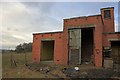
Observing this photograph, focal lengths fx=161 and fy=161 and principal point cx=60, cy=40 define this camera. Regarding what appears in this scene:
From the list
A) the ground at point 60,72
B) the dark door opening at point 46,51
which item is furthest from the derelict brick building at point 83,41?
the ground at point 60,72

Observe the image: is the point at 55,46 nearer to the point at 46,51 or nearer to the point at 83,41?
the point at 46,51

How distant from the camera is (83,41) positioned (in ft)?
78.1

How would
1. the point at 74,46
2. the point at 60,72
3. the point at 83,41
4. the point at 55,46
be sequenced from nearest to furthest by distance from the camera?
the point at 60,72 < the point at 74,46 < the point at 55,46 < the point at 83,41

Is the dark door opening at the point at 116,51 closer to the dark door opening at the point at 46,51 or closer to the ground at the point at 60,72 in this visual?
the ground at the point at 60,72

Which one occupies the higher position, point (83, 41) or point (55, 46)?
point (83, 41)

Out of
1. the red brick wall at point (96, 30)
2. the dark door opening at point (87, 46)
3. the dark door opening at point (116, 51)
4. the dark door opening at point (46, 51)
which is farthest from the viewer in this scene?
the dark door opening at point (46, 51)

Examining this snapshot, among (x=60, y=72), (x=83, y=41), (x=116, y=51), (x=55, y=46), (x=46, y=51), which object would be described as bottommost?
(x=60, y=72)

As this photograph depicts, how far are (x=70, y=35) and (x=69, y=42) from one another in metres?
0.89

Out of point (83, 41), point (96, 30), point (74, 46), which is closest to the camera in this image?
point (96, 30)

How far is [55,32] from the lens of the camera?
22297 millimetres

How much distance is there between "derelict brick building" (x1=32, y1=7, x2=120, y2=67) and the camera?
1853 cm

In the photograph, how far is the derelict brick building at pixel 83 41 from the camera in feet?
60.8

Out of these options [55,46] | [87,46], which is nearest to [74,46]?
[55,46]

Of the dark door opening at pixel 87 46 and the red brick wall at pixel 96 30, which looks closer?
the red brick wall at pixel 96 30
